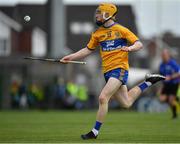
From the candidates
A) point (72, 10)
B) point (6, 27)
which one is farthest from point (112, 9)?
point (72, 10)

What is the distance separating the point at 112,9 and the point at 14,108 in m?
29.8

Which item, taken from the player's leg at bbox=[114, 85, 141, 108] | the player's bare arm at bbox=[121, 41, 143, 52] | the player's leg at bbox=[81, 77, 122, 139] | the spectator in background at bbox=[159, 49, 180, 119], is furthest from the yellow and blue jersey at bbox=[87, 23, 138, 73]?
the spectator in background at bbox=[159, 49, 180, 119]

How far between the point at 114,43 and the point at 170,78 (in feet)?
36.0

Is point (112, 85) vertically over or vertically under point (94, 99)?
over

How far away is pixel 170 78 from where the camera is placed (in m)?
26.8

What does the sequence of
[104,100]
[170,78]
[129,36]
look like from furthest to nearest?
[170,78] < [129,36] < [104,100]

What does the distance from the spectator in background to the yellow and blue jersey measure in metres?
10.5

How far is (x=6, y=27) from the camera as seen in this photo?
78.8 meters

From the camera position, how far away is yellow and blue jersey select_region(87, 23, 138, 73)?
1605cm

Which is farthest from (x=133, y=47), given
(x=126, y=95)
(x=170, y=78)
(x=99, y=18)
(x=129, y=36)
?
(x=170, y=78)

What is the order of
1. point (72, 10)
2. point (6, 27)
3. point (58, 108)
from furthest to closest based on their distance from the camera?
point (72, 10) → point (6, 27) → point (58, 108)

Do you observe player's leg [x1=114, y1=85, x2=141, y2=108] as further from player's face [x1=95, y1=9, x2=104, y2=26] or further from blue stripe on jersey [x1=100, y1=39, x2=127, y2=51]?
player's face [x1=95, y1=9, x2=104, y2=26]

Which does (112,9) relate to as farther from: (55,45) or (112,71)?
(55,45)

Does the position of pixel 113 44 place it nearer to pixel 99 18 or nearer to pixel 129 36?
pixel 129 36
